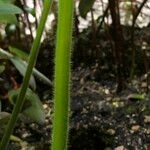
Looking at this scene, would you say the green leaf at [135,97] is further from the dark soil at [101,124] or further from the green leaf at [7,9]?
the green leaf at [7,9]

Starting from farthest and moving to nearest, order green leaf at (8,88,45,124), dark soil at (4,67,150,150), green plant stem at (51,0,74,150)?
dark soil at (4,67,150,150) → green leaf at (8,88,45,124) → green plant stem at (51,0,74,150)

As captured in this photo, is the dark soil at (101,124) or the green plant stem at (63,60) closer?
the green plant stem at (63,60)

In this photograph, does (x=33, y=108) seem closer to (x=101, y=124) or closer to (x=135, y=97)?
(x=101, y=124)

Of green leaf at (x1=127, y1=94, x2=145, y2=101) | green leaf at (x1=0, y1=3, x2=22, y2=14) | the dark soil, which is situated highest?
green leaf at (x1=0, y1=3, x2=22, y2=14)

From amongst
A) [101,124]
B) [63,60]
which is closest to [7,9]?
[63,60]

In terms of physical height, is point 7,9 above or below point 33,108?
above

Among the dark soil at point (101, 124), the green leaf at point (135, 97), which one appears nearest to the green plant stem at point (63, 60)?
the dark soil at point (101, 124)

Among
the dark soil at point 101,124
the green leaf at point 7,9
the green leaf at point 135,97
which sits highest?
the green leaf at point 7,9

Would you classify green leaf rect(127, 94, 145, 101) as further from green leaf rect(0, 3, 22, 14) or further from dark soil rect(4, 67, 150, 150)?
green leaf rect(0, 3, 22, 14)

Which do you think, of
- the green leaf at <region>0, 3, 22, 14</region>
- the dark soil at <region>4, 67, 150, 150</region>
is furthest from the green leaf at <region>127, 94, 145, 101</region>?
the green leaf at <region>0, 3, 22, 14</region>

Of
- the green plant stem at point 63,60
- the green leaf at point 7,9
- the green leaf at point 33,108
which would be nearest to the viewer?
the green plant stem at point 63,60

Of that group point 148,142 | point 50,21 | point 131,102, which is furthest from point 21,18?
point 148,142
